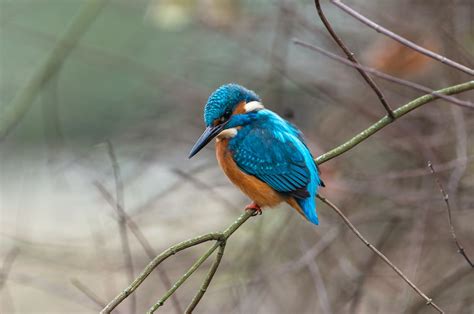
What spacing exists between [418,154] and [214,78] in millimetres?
1919

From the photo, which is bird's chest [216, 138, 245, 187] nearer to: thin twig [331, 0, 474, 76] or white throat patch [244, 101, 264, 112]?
white throat patch [244, 101, 264, 112]

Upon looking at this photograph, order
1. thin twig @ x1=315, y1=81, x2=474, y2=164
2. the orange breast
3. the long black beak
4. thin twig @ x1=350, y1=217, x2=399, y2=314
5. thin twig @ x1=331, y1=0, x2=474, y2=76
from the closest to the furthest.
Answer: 1. thin twig @ x1=331, y1=0, x2=474, y2=76
2. thin twig @ x1=315, y1=81, x2=474, y2=164
3. the long black beak
4. the orange breast
5. thin twig @ x1=350, y1=217, x2=399, y2=314

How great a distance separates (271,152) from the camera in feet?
9.37

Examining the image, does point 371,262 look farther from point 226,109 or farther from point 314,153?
point 226,109

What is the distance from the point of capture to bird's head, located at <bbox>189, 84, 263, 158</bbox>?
2729mm

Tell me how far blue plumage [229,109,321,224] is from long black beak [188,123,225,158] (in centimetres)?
10

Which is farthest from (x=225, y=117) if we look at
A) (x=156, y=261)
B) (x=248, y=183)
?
(x=156, y=261)

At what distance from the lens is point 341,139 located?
402cm

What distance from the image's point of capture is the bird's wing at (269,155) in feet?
9.16

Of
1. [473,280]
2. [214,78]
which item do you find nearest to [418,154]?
[473,280]

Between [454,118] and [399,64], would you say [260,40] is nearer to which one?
[399,64]

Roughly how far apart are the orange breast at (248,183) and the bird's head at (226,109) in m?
0.11

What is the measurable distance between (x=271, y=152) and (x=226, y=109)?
0.23 metres

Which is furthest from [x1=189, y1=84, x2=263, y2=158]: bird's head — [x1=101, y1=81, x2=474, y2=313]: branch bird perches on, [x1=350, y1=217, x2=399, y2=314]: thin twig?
[x1=350, y1=217, x2=399, y2=314]: thin twig
